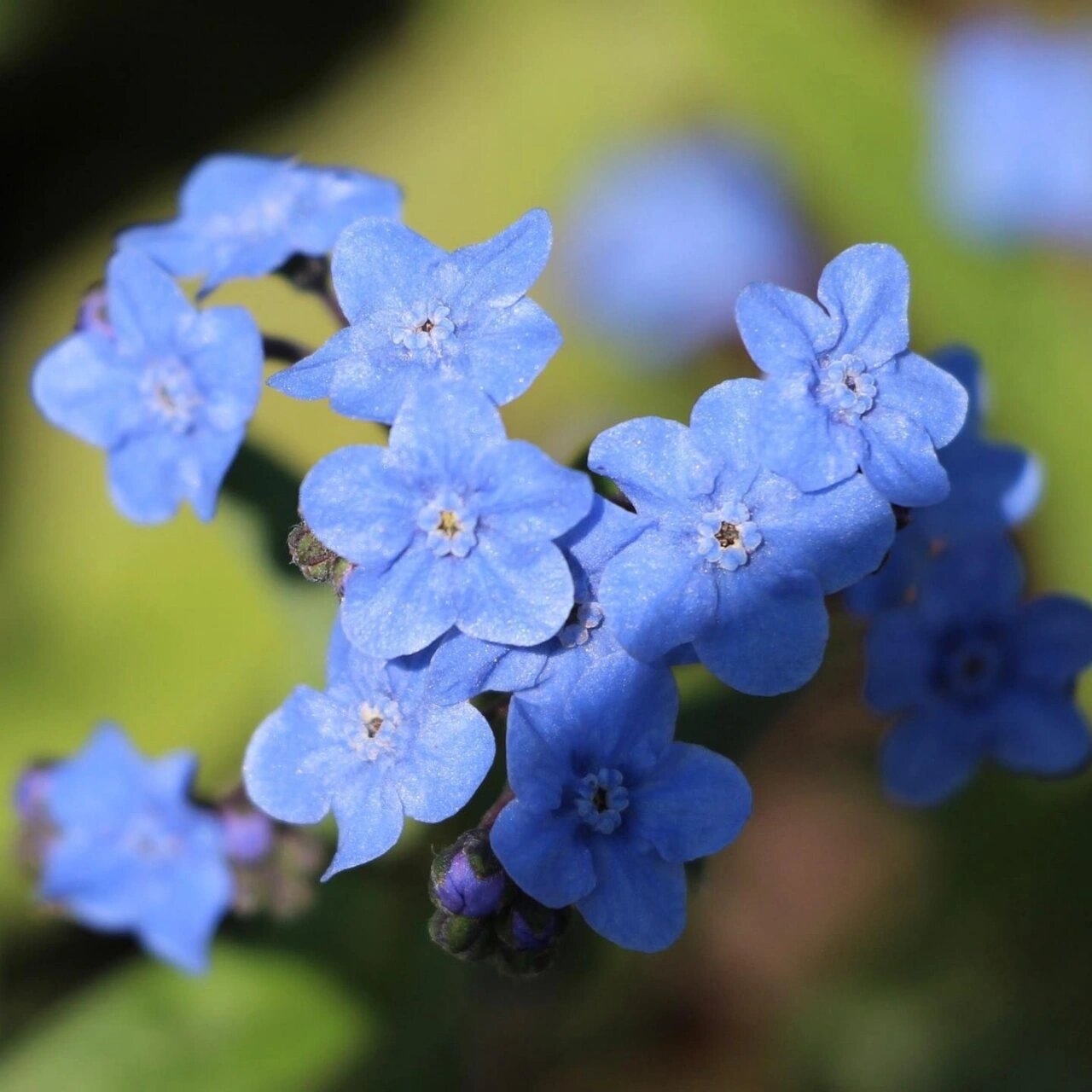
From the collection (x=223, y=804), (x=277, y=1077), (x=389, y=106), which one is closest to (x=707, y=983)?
(x=277, y=1077)

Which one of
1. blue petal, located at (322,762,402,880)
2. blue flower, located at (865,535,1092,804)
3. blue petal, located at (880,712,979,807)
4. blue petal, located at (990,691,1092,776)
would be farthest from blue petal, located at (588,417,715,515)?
blue petal, located at (990,691,1092,776)

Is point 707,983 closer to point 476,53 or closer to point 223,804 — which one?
point 223,804

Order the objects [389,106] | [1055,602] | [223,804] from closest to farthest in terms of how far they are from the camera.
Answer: [1055,602]
[223,804]
[389,106]

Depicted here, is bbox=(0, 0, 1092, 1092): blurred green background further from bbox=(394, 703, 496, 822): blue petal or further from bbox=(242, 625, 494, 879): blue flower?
bbox=(394, 703, 496, 822): blue petal

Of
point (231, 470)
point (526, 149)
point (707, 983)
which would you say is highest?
point (231, 470)

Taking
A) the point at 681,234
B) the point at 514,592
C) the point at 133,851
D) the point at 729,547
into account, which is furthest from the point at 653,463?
the point at 681,234

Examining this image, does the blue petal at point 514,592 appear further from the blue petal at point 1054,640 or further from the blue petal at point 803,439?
the blue petal at point 1054,640

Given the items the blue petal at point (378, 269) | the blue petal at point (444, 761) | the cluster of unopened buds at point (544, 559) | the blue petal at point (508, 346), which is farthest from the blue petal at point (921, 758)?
the blue petal at point (378, 269)
